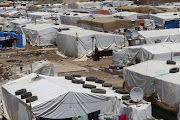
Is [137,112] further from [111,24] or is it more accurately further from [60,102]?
[111,24]

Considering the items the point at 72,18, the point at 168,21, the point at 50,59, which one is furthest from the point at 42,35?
the point at 168,21

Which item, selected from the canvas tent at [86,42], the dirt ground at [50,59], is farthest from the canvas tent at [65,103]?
the canvas tent at [86,42]

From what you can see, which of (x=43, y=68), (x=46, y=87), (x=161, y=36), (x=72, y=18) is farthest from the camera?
(x=72, y=18)

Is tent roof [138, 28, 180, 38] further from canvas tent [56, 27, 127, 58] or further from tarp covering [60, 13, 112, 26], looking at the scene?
tarp covering [60, 13, 112, 26]

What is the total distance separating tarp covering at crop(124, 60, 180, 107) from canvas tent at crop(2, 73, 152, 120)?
1578 millimetres

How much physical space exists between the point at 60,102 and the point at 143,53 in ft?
28.6

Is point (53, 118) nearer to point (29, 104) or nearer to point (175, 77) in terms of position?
point (29, 104)

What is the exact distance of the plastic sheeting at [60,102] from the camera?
395 inches

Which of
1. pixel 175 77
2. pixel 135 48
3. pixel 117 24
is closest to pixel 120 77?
pixel 135 48

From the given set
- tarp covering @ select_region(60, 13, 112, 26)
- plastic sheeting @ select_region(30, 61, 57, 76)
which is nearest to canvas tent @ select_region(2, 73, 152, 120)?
plastic sheeting @ select_region(30, 61, 57, 76)

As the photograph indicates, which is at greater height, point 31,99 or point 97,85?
point 31,99

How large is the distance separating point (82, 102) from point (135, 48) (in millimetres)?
8728

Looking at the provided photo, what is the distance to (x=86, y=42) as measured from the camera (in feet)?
77.0

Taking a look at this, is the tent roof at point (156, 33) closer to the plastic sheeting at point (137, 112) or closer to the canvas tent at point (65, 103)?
the canvas tent at point (65, 103)
